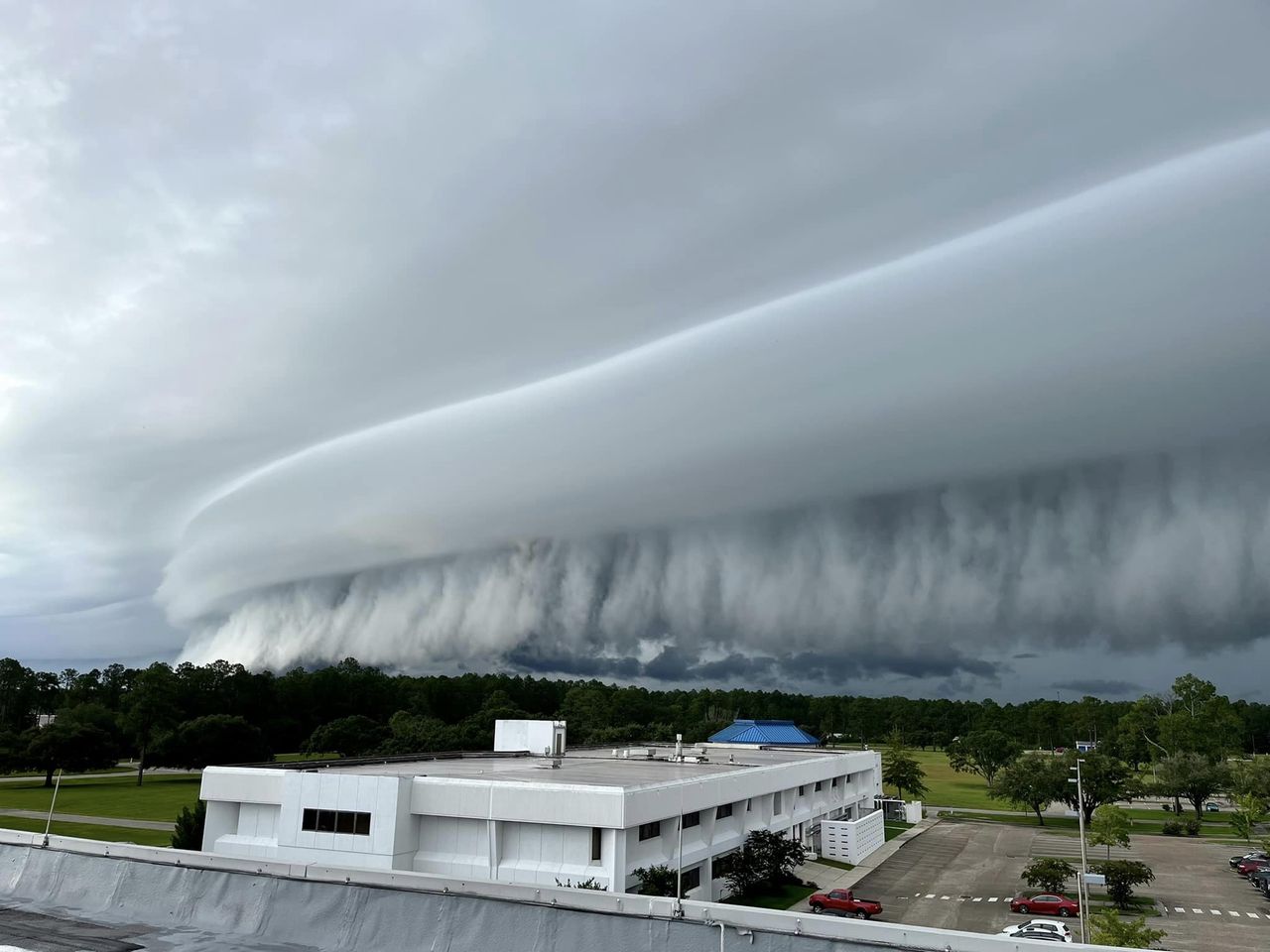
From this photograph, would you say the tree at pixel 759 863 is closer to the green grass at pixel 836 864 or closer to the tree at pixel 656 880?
the tree at pixel 656 880

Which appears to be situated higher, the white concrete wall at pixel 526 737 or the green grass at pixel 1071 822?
the white concrete wall at pixel 526 737

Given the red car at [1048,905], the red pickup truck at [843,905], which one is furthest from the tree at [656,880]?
the red car at [1048,905]

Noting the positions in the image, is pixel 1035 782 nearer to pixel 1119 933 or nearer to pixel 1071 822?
pixel 1071 822

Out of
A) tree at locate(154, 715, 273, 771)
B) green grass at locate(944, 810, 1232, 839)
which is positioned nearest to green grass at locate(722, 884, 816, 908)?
green grass at locate(944, 810, 1232, 839)

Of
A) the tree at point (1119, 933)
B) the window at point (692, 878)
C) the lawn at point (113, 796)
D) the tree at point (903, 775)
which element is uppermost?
the tree at point (1119, 933)

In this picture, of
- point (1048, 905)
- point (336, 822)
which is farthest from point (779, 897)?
point (336, 822)

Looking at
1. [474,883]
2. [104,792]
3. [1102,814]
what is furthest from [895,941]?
[104,792]
